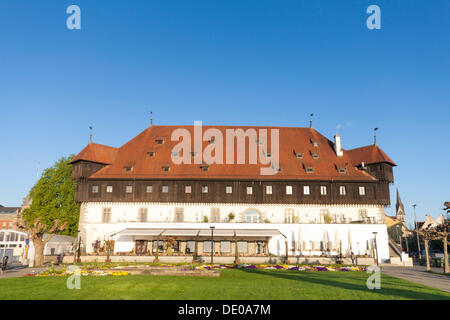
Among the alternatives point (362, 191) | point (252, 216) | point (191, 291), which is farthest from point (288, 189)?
point (191, 291)

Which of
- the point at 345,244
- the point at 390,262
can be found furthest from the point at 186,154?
the point at 390,262

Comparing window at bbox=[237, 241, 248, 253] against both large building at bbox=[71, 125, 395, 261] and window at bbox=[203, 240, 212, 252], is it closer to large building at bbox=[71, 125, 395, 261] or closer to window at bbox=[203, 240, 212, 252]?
large building at bbox=[71, 125, 395, 261]

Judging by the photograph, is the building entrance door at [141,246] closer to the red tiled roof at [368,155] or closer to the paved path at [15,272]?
the paved path at [15,272]

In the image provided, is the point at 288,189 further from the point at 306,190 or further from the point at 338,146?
the point at 338,146

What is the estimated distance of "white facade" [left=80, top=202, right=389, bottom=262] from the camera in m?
42.8

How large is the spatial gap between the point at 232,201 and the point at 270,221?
537 cm

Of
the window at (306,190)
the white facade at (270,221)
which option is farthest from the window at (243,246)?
the window at (306,190)

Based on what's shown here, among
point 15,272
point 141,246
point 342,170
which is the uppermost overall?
point 342,170

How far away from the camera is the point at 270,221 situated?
43.8 meters

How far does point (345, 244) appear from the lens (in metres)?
43.1

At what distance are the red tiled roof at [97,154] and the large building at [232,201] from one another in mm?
142

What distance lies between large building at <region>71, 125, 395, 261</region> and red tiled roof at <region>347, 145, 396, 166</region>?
137mm

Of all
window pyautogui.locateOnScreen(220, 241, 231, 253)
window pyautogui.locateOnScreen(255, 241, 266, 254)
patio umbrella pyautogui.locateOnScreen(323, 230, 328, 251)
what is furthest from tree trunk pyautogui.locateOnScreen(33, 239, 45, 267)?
patio umbrella pyautogui.locateOnScreen(323, 230, 328, 251)

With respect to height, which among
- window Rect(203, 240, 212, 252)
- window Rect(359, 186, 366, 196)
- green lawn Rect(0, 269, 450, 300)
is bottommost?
green lawn Rect(0, 269, 450, 300)
